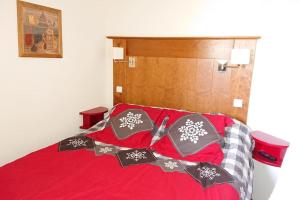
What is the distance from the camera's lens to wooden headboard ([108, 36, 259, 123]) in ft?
7.60

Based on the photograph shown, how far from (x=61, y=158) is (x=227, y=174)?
4.23ft

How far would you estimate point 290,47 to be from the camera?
2031mm

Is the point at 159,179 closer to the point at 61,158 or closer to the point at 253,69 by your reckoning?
the point at 61,158

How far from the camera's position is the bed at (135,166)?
4.48ft

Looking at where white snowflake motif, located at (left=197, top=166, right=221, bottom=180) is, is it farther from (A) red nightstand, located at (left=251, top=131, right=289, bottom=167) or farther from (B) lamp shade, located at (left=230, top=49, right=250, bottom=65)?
(B) lamp shade, located at (left=230, top=49, right=250, bottom=65)

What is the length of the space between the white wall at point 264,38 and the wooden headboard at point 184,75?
0.10m

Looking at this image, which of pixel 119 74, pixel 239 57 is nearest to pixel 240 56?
pixel 239 57

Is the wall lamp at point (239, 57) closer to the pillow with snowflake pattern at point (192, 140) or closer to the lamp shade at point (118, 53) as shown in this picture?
the pillow with snowflake pattern at point (192, 140)

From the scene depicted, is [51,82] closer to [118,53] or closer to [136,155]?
[118,53]

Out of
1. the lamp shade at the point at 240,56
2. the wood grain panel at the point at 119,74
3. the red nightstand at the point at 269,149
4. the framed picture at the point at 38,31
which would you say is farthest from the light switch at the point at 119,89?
the red nightstand at the point at 269,149

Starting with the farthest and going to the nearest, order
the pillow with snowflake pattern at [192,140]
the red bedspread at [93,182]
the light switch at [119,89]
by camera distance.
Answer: the light switch at [119,89] < the pillow with snowflake pattern at [192,140] < the red bedspread at [93,182]

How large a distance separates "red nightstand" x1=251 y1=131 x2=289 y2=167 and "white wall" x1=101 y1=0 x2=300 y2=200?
113 mm

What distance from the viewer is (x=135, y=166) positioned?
1697 millimetres

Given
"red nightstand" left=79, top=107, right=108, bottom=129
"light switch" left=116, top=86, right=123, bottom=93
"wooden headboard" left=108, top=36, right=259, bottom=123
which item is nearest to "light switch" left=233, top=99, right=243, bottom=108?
"wooden headboard" left=108, top=36, right=259, bottom=123
